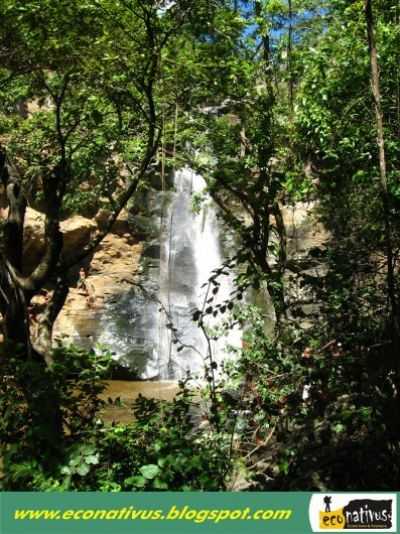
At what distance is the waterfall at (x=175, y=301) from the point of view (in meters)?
15.6

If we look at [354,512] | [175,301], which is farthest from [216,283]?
[175,301]

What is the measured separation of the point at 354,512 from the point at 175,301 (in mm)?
14161

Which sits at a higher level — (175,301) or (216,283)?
(216,283)

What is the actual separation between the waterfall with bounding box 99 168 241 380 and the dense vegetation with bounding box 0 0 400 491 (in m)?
7.63

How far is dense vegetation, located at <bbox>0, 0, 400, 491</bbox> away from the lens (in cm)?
397

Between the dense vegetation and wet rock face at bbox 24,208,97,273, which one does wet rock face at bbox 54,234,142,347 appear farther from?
the dense vegetation

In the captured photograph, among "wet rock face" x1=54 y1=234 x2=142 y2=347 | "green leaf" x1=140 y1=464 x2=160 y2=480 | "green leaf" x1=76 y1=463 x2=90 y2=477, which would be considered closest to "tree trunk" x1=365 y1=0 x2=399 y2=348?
"green leaf" x1=140 y1=464 x2=160 y2=480

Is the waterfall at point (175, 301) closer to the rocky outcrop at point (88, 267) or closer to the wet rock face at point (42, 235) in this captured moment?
the rocky outcrop at point (88, 267)

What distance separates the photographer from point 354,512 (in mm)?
3691

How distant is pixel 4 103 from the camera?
29.2 feet

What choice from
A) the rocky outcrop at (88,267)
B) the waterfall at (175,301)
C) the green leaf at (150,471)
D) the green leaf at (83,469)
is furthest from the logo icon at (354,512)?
the rocky outcrop at (88,267)

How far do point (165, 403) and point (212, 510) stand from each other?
1383 millimetres

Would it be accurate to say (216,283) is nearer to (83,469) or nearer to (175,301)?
(83,469)

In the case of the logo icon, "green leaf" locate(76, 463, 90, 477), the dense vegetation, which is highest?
the dense vegetation
